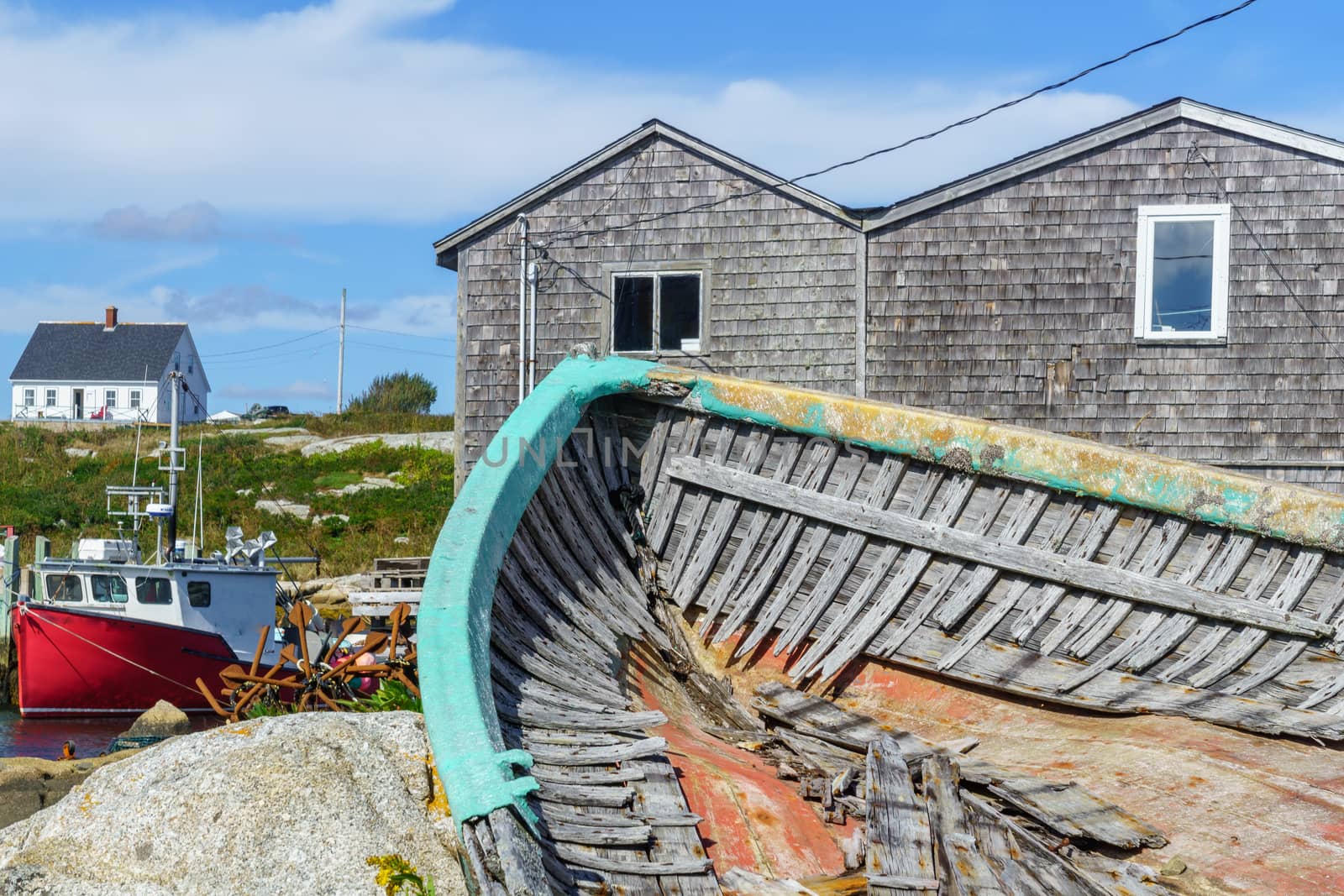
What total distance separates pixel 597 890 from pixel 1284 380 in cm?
1098

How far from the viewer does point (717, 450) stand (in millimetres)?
6441

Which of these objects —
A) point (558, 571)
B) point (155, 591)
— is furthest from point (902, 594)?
point (155, 591)

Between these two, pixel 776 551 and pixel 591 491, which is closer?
pixel 776 551

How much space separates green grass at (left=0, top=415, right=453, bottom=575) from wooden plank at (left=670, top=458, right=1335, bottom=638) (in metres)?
18.2

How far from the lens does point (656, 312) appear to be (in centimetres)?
1320

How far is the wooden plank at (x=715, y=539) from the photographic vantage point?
20.7 feet

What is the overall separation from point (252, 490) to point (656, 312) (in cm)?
1871

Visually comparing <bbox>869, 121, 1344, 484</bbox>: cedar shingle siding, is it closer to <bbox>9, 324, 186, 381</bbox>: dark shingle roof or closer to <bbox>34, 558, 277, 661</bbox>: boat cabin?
<bbox>34, 558, 277, 661</bbox>: boat cabin

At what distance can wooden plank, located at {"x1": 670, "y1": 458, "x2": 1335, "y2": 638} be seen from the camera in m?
5.24

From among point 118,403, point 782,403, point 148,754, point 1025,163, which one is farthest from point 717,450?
point 118,403

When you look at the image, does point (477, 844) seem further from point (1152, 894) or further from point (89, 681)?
point (89, 681)

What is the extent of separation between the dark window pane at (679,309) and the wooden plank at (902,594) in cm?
759

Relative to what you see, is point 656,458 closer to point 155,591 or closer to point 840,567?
point 840,567

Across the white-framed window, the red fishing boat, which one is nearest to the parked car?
the red fishing boat
